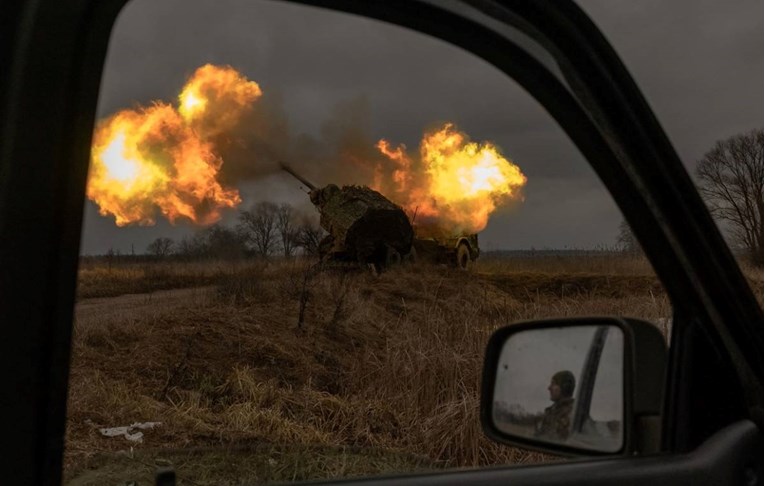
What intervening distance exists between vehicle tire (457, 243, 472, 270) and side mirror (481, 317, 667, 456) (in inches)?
371

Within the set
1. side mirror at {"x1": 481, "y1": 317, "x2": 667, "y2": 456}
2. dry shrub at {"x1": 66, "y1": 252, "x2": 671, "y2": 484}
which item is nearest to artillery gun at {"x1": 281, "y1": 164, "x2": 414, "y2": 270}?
dry shrub at {"x1": 66, "y1": 252, "x2": 671, "y2": 484}

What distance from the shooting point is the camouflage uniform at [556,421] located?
1101 mm

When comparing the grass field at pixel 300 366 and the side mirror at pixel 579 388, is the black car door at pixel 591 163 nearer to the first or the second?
the side mirror at pixel 579 388

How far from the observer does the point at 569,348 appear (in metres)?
1.13

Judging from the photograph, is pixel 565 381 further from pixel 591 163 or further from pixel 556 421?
pixel 591 163

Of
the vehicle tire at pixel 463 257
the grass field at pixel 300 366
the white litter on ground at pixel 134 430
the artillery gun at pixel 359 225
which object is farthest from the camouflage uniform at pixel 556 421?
the artillery gun at pixel 359 225

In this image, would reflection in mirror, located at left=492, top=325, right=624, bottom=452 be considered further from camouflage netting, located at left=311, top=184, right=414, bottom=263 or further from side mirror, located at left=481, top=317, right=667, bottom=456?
camouflage netting, located at left=311, top=184, right=414, bottom=263

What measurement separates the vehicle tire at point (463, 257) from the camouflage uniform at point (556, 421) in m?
9.48

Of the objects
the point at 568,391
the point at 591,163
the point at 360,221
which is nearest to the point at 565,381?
the point at 568,391

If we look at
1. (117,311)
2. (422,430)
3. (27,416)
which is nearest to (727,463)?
(27,416)

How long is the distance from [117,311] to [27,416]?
897 cm

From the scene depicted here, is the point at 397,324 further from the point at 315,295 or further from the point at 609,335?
the point at 609,335

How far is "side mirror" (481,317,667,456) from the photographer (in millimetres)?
1103

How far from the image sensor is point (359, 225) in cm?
1252
